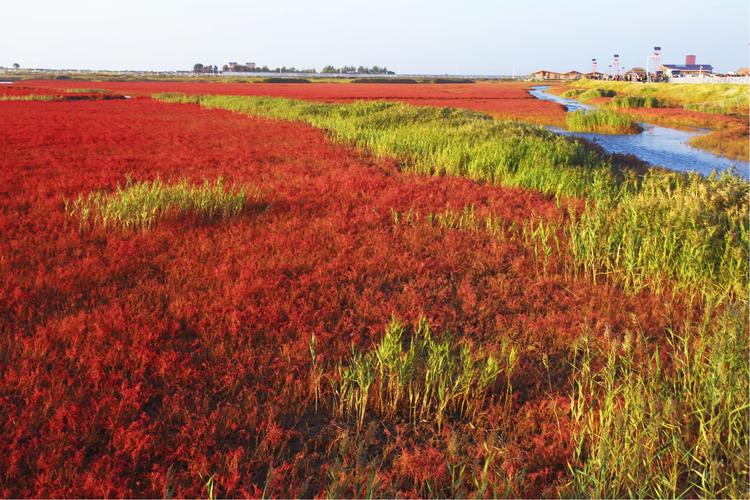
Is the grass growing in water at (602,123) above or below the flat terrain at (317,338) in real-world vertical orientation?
above

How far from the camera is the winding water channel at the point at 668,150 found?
16720 millimetres

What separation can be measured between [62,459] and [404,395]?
235cm

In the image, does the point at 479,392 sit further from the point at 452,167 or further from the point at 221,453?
the point at 452,167

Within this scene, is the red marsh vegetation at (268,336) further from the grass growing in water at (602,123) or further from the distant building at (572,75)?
the distant building at (572,75)

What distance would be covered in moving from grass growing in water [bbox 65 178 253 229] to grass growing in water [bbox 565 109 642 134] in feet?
76.5

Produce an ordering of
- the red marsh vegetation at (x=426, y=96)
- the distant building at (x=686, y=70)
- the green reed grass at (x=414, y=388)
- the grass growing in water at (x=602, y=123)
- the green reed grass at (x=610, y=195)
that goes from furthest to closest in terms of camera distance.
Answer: the distant building at (x=686, y=70)
the red marsh vegetation at (x=426, y=96)
the grass growing in water at (x=602, y=123)
the green reed grass at (x=610, y=195)
the green reed grass at (x=414, y=388)

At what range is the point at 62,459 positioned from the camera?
9.93 feet

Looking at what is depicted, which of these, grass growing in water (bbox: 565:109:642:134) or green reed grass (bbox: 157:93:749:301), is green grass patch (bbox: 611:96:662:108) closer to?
grass growing in water (bbox: 565:109:642:134)

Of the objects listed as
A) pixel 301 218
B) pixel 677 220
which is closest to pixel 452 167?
pixel 301 218

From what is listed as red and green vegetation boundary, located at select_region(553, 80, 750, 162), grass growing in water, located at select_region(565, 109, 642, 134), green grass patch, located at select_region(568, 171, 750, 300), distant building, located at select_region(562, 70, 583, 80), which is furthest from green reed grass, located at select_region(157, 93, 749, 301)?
distant building, located at select_region(562, 70, 583, 80)

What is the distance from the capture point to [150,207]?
8.15 meters

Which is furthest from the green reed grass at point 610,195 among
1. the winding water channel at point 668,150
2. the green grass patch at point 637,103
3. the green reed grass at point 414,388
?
the green grass patch at point 637,103

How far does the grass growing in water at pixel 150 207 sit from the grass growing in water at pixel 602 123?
23.3 meters

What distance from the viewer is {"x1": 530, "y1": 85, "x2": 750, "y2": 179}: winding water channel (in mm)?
16720
